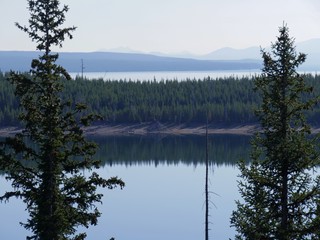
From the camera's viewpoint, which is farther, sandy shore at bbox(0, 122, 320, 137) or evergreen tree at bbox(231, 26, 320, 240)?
sandy shore at bbox(0, 122, 320, 137)

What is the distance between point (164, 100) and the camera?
521 ft

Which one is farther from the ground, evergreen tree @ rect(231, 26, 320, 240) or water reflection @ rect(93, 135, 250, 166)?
evergreen tree @ rect(231, 26, 320, 240)

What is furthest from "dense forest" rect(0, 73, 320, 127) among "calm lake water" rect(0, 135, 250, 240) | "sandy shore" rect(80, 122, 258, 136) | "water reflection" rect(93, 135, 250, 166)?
"calm lake water" rect(0, 135, 250, 240)

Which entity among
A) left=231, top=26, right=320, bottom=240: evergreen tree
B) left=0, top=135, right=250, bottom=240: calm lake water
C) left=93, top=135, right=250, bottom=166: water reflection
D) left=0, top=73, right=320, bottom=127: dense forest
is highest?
left=231, top=26, right=320, bottom=240: evergreen tree

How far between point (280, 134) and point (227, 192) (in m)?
50.4

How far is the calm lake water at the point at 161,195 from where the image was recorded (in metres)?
51.8

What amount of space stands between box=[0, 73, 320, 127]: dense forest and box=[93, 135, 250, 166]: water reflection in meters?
15.0

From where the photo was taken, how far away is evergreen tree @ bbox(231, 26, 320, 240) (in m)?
17.1

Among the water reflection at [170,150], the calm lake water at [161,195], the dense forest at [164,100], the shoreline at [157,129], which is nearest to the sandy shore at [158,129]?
the shoreline at [157,129]

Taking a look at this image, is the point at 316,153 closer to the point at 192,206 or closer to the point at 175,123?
the point at 192,206

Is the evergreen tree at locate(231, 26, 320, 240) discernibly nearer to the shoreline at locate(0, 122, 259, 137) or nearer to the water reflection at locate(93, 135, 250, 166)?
the water reflection at locate(93, 135, 250, 166)

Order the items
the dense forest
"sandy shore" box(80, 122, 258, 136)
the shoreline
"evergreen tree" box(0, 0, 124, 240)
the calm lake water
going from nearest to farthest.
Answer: "evergreen tree" box(0, 0, 124, 240)
the calm lake water
the shoreline
"sandy shore" box(80, 122, 258, 136)
the dense forest

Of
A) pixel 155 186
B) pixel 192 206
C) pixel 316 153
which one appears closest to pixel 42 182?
pixel 316 153

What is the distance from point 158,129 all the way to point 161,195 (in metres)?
77.2
